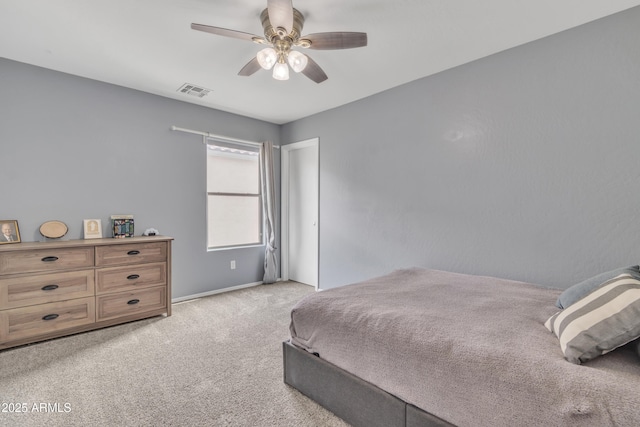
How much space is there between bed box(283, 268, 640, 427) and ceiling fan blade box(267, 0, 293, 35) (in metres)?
1.68

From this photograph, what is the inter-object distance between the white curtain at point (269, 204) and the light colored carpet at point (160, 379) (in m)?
1.45

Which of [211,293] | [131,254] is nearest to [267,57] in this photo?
[131,254]

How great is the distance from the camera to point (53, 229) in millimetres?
2938

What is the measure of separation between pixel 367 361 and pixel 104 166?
11.0ft

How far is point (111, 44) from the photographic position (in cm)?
247

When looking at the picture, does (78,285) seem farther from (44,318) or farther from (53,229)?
(53,229)

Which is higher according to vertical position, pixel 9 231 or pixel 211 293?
pixel 9 231

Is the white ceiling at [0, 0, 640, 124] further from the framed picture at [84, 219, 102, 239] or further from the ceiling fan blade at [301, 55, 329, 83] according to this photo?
the framed picture at [84, 219, 102, 239]

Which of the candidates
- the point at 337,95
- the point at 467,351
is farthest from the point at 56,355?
the point at 337,95

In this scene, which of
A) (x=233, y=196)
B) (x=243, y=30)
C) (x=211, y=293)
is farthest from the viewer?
(x=233, y=196)

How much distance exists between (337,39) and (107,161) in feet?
9.25

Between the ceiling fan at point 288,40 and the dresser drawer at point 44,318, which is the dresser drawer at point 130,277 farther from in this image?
the ceiling fan at point 288,40

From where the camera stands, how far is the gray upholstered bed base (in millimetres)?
1375

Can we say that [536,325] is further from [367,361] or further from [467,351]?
[367,361]
